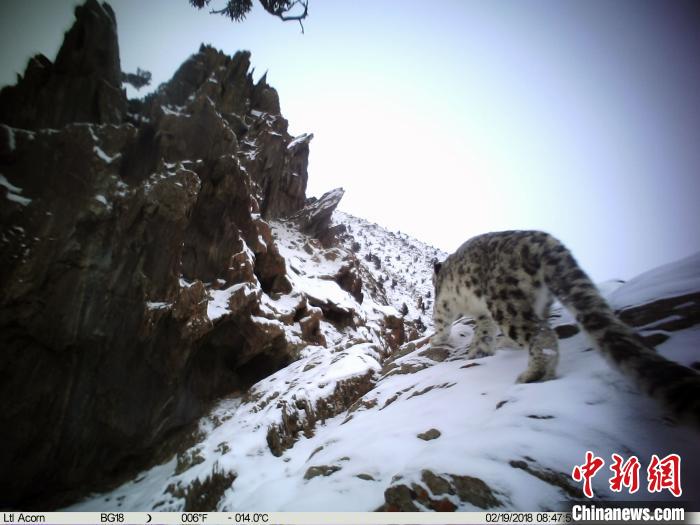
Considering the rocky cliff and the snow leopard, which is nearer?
the snow leopard

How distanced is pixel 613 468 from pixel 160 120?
78.5 ft

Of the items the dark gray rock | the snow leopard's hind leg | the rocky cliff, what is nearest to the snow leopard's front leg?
the snow leopard's hind leg

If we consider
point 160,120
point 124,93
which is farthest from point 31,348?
point 124,93

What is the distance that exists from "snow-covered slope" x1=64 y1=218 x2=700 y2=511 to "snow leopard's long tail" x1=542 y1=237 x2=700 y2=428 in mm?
374

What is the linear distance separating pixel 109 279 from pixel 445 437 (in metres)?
16.0

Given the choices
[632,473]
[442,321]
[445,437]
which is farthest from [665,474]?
[442,321]

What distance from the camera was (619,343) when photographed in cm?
248

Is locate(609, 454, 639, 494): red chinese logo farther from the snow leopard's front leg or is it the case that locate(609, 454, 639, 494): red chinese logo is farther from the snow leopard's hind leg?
the snow leopard's front leg

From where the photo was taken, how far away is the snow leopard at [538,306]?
208 cm

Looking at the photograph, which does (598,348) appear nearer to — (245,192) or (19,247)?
(19,247)

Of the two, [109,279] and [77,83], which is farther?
[77,83]

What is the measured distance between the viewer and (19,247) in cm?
1227

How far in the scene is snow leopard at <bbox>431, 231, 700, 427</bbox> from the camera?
2.08 meters

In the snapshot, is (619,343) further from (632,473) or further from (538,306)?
(538,306)
